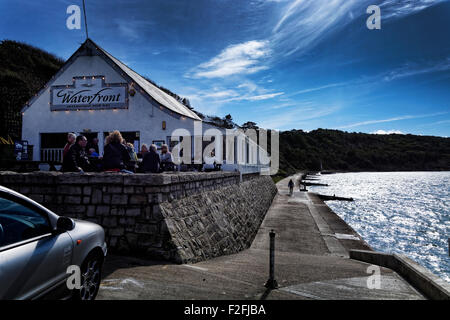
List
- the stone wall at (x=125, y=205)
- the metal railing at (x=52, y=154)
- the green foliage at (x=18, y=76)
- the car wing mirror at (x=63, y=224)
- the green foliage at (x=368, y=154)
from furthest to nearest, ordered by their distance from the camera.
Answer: the green foliage at (x=368, y=154), the green foliage at (x=18, y=76), the metal railing at (x=52, y=154), the stone wall at (x=125, y=205), the car wing mirror at (x=63, y=224)

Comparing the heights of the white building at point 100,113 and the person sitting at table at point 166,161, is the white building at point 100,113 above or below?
above

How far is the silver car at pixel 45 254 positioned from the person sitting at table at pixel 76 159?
423 cm

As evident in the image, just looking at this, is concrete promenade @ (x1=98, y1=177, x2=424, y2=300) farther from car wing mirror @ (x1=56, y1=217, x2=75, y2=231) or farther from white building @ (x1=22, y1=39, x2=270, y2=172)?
white building @ (x1=22, y1=39, x2=270, y2=172)

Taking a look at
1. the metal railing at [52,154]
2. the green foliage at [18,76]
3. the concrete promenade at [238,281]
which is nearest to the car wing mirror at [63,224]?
the concrete promenade at [238,281]

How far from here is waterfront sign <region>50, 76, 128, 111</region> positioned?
14125 millimetres

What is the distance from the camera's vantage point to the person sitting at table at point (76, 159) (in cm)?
668

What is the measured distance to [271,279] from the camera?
14.5 ft

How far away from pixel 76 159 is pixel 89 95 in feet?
28.9

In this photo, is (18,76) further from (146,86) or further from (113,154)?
(113,154)

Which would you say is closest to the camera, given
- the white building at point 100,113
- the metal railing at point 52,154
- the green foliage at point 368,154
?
the metal railing at point 52,154

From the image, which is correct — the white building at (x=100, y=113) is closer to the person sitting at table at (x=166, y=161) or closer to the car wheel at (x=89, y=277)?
the person sitting at table at (x=166, y=161)

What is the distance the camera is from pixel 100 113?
14164mm
